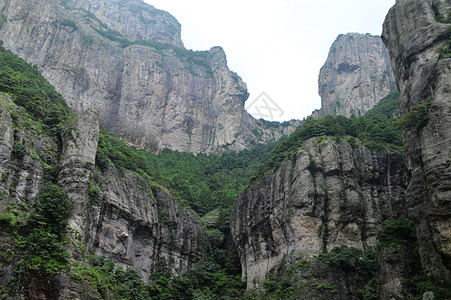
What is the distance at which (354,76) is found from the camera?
90.9m

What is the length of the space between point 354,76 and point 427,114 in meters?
67.9

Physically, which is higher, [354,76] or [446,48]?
[354,76]

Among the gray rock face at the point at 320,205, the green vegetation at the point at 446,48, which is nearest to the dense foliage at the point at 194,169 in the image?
the gray rock face at the point at 320,205

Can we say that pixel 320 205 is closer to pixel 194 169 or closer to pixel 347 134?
pixel 347 134

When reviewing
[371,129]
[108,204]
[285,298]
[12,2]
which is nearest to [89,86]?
[12,2]

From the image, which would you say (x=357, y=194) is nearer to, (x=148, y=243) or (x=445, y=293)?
(x=445, y=293)

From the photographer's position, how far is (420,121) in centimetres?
2619

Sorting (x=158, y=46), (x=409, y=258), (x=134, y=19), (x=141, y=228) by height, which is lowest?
(x=409, y=258)

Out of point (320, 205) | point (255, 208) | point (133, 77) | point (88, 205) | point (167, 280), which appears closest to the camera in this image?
point (88, 205)

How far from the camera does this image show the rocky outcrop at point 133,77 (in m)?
71.6

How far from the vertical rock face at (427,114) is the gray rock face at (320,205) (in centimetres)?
706

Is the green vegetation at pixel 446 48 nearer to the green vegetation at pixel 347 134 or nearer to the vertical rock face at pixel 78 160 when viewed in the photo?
the green vegetation at pixel 347 134


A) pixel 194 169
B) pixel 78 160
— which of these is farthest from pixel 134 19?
pixel 78 160

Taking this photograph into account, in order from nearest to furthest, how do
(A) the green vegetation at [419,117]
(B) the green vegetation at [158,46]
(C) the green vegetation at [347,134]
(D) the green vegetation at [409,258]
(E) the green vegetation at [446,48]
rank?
(D) the green vegetation at [409,258]
(A) the green vegetation at [419,117]
(E) the green vegetation at [446,48]
(C) the green vegetation at [347,134]
(B) the green vegetation at [158,46]
